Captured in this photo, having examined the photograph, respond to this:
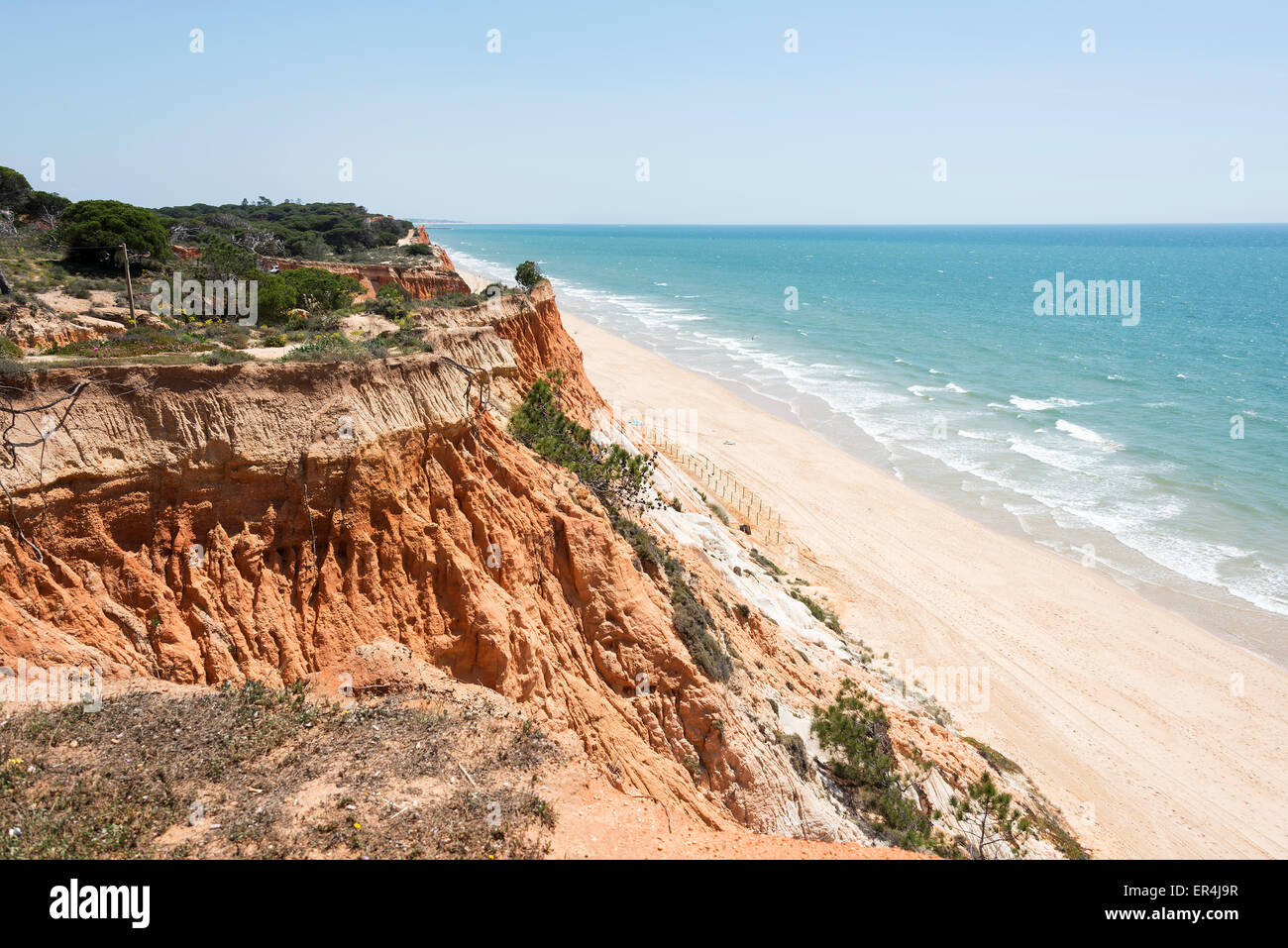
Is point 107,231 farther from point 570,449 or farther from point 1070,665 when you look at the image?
point 1070,665

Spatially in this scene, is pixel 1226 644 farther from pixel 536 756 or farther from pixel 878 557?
pixel 536 756

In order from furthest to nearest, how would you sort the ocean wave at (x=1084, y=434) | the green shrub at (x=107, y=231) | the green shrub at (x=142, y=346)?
the ocean wave at (x=1084, y=434) → the green shrub at (x=107, y=231) → the green shrub at (x=142, y=346)

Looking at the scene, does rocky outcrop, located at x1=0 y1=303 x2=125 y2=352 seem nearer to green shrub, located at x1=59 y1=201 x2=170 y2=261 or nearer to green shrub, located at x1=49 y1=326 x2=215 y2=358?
green shrub, located at x1=49 y1=326 x2=215 y2=358

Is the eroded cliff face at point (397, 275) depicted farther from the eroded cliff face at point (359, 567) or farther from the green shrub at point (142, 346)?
the eroded cliff face at point (359, 567)

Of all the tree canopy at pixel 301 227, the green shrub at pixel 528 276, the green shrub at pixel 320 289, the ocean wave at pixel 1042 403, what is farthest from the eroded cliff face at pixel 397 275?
the ocean wave at pixel 1042 403

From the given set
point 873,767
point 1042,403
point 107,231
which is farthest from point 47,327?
point 1042,403

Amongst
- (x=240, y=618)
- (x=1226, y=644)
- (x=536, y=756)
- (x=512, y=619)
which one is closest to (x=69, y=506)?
(x=240, y=618)

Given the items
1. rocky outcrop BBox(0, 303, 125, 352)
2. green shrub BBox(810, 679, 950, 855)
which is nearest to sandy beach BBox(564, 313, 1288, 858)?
green shrub BBox(810, 679, 950, 855)
